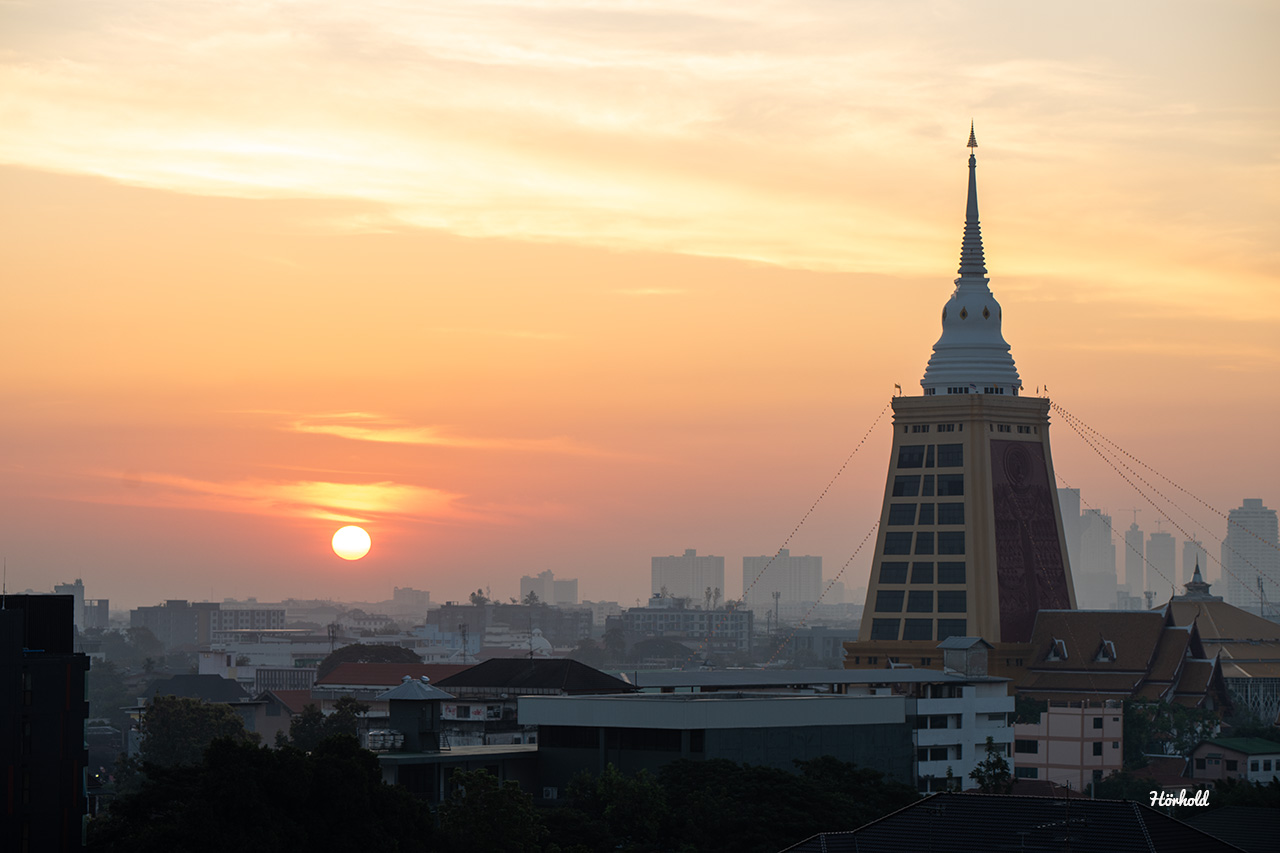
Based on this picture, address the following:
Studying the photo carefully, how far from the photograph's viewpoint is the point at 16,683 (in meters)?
71.2

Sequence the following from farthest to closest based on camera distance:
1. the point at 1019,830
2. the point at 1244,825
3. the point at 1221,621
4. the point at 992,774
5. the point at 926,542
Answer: the point at 1221,621 → the point at 926,542 → the point at 992,774 → the point at 1244,825 → the point at 1019,830

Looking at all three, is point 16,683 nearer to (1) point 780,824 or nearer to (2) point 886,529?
(1) point 780,824

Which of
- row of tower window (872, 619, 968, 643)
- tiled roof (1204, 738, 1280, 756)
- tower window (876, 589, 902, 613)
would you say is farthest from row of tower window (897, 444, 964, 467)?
tiled roof (1204, 738, 1280, 756)

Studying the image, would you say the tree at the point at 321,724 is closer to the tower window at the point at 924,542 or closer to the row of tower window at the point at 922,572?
→ the row of tower window at the point at 922,572

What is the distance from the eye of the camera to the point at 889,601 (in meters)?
182

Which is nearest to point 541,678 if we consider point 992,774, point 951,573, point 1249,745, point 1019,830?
point 992,774

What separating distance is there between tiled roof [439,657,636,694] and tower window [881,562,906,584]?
61608mm

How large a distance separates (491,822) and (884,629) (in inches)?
4308

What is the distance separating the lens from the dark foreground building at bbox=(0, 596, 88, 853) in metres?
69.9

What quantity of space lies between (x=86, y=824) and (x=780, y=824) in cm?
2960

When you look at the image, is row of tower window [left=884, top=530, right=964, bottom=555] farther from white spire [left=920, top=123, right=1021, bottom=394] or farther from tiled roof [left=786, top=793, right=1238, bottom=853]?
tiled roof [left=786, top=793, right=1238, bottom=853]

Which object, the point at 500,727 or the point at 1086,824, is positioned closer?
the point at 1086,824

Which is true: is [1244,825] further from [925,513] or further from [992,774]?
[925,513]

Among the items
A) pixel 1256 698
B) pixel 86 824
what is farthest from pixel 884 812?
pixel 1256 698
